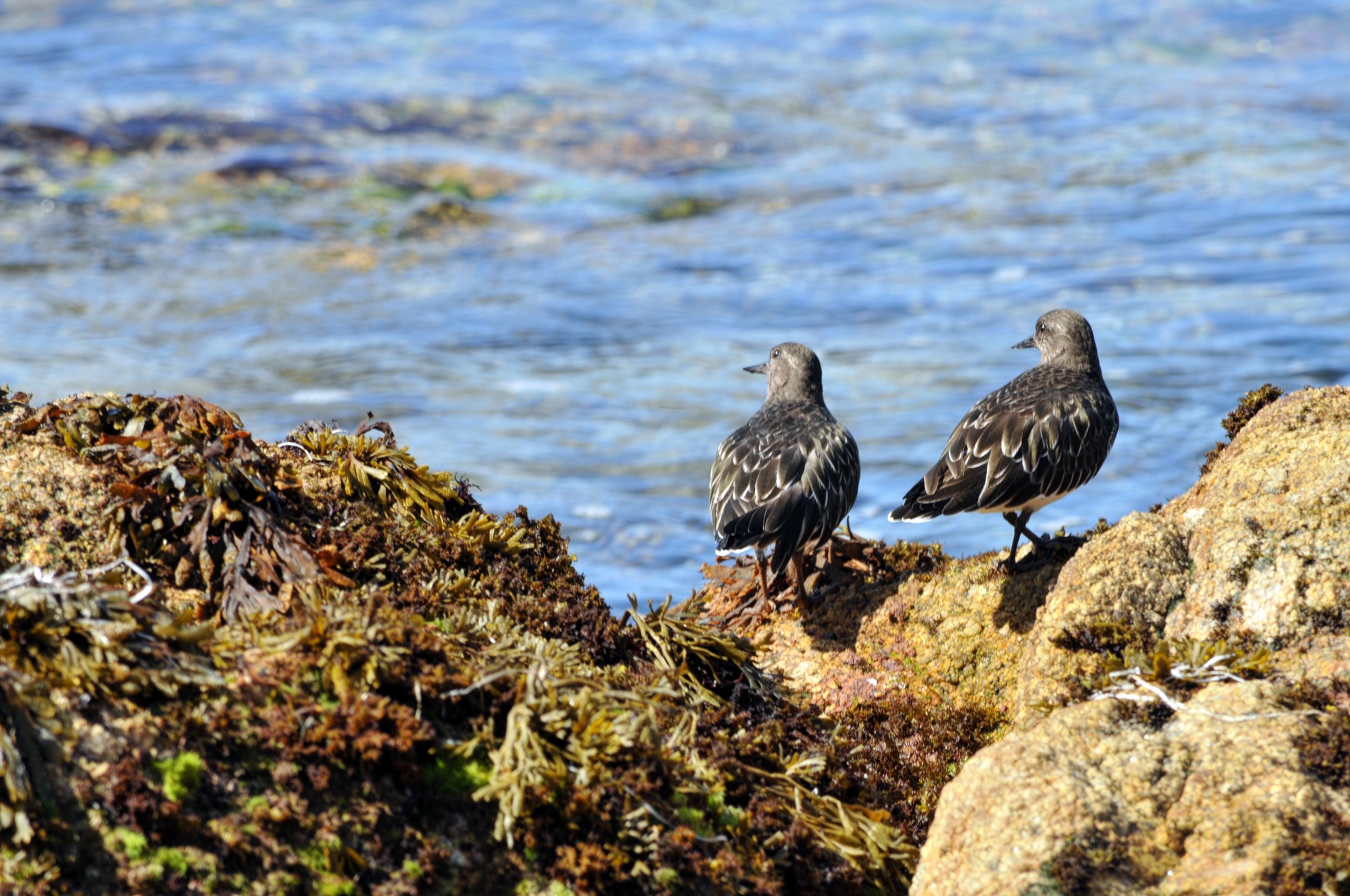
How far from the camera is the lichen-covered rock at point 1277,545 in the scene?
379 cm

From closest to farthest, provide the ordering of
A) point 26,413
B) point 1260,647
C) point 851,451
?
point 1260,647
point 26,413
point 851,451

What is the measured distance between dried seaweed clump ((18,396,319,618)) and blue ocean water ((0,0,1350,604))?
4.00m

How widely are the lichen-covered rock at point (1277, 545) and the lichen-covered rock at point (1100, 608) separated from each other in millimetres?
71

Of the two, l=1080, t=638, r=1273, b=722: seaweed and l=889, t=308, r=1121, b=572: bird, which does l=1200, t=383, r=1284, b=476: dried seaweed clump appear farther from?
l=1080, t=638, r=1273, b=722: seaweed

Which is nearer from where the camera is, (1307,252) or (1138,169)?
(1307,252)

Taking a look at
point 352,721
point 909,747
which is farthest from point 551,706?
point 909,747

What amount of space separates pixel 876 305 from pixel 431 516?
992cm

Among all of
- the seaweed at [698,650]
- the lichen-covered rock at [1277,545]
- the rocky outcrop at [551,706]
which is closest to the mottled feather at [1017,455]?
the rocky outcrop at [551,706]

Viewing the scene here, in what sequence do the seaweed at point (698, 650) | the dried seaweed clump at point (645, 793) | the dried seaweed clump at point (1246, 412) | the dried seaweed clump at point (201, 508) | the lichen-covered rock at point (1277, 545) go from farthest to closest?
the dried seaweed clump at point (1246, 412) < the seaweed at point (698, 650) < the lichen-covered rock at point (1277, 545) < the dried seaweed clump at point (201, 508) < the dried seaweed clump at point (645, 793)

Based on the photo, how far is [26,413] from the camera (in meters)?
4.15

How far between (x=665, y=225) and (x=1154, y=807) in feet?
46.3

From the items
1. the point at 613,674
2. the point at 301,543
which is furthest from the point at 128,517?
the point at 613,674

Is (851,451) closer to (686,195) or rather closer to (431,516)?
(431,516)

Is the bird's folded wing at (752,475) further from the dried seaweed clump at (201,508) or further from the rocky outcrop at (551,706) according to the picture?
the dried seaweed clump at (201,508)
